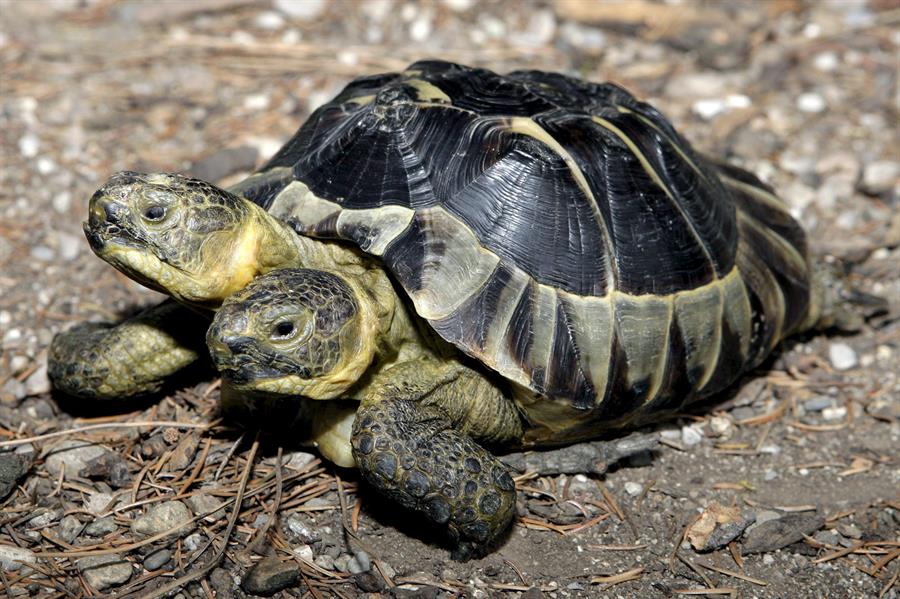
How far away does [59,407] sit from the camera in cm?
350

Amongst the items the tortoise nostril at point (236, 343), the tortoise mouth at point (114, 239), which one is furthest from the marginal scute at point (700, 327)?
the tortoise mouth at point (114, 239)

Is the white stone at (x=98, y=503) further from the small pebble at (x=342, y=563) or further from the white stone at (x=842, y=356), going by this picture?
the white stone at (x=842, y=356)

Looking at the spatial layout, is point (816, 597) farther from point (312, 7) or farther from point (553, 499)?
point (312, 7)

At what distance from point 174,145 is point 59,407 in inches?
73.8

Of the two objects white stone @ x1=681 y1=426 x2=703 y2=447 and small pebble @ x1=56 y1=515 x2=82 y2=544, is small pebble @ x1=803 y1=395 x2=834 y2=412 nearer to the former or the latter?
white stone @ x1=681 y1=426 x2=703 y2=447

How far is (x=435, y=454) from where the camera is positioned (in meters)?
2.81

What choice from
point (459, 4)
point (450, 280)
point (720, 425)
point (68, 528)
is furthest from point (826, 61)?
point (68, 528)

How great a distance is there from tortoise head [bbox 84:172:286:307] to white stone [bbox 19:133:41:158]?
2.30m

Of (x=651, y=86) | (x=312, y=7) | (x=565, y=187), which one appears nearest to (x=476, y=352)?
(x=565, y=187)

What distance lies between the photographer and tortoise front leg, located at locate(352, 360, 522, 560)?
2.76 meters

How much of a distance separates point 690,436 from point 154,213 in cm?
216

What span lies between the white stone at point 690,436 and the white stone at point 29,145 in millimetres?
3458

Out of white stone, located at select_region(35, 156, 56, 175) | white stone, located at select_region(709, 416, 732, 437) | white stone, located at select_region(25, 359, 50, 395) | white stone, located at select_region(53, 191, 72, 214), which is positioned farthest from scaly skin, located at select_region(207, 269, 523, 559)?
white stone, located at select_region(35, 156, 56, 175)

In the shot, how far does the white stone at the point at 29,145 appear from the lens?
188 inches
